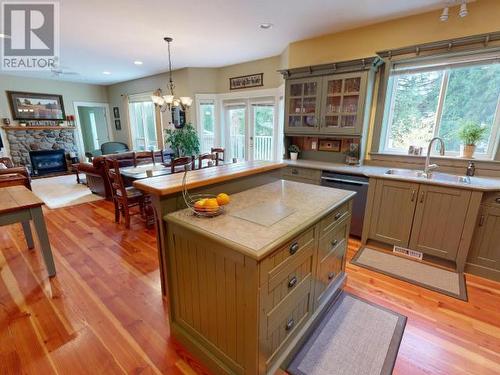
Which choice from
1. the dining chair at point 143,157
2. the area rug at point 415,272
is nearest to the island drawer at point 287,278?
the area rug at point 415,272

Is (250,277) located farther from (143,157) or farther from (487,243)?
(143,157)

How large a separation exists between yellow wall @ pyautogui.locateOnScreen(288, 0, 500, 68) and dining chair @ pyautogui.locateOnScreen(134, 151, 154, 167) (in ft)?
10.2

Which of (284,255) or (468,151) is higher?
(468,151)

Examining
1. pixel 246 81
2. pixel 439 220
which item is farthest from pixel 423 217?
pixel 246 81

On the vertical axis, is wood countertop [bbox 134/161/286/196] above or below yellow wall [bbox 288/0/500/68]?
below

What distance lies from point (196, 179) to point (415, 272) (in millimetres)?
2432

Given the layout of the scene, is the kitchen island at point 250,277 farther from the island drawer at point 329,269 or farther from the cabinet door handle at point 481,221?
the cabinet door handle at point 481,221

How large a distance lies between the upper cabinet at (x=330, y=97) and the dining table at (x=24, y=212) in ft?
10.6

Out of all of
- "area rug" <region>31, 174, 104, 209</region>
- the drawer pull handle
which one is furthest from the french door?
the drawer pull handle

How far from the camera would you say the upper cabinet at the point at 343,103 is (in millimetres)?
3082

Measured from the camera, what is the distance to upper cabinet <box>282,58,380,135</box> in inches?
120

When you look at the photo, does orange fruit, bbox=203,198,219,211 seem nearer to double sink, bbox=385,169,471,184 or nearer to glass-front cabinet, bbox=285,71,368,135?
double sink, bbox=385,169,471,184

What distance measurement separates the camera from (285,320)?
55.2 inches

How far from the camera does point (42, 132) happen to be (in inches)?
284
